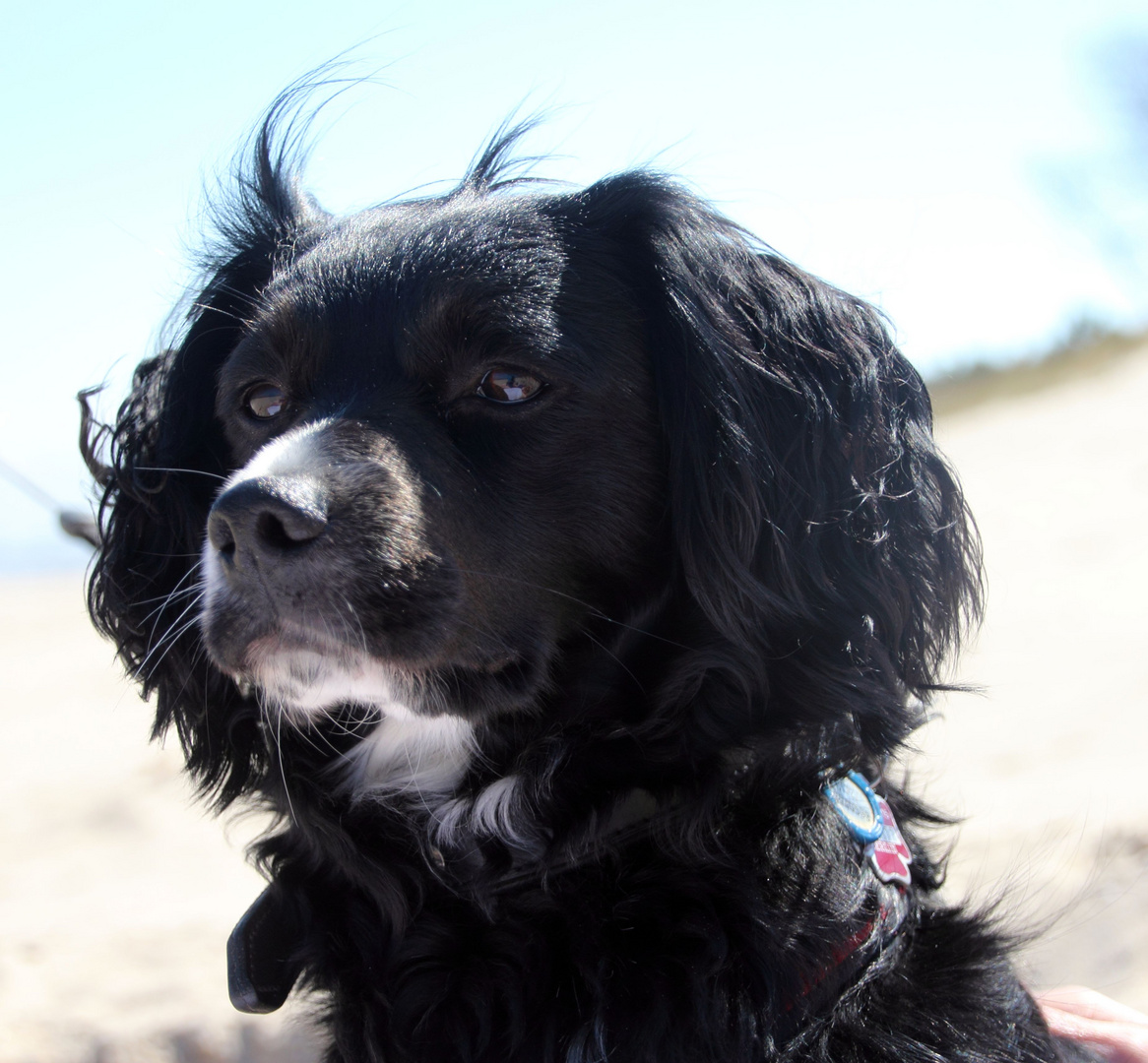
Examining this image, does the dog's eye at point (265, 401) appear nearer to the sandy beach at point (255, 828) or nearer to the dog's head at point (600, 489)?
the dog's head at point (600, 489)

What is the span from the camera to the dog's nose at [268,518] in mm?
1737

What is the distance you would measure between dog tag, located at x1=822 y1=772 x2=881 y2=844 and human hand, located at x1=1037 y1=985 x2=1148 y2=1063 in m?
0.57

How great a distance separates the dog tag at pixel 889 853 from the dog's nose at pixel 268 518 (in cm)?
125

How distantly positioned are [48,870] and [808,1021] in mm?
4107

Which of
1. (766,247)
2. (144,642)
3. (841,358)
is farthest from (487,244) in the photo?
(144,642)

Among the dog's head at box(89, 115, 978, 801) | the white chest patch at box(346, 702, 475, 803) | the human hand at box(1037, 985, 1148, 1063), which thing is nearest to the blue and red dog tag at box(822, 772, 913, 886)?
the dog's head at box(89, 115, 978, 801)

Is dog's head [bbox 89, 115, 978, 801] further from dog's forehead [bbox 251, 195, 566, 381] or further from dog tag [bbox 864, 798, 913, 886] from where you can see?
dog tag [bbox 864, 798, 913, 886]

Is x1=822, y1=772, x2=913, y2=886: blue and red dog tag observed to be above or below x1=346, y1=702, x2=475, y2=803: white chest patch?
below

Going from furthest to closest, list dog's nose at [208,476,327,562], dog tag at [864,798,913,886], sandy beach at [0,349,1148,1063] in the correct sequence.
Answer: sandy beach at [0,349,1148,1063], dog tag at [864,798,913,886], dog's nose at [208,476,327,562]

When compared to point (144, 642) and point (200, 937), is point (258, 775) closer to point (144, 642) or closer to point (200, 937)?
point (144, 642)

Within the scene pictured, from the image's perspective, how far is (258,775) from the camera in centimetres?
250

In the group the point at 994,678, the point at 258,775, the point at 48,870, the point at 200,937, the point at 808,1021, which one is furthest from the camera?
the point at 994,678

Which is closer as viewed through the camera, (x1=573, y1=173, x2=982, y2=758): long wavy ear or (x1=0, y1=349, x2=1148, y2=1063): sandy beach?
(x1=573, y1=173, x2=982, y2=758): long wavy ear

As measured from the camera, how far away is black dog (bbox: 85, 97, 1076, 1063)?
1916mm
